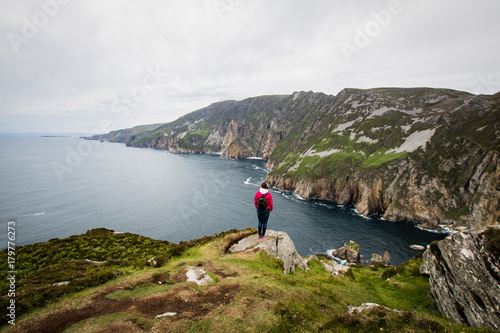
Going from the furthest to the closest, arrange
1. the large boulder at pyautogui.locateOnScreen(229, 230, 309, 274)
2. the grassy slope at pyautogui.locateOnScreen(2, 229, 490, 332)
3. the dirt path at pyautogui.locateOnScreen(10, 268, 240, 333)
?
the large boulder at pyautogui.locateOnScreen(229, 230, 309, 274) < the dirt path at pyautogui.locateOnScreen(10, 268, 240, 333) < the grassy slope at pyautogui.locateOnScreen(2, 229, 490, 332)

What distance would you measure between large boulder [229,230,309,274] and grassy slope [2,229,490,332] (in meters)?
1.11

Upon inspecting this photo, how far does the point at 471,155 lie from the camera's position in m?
77.6

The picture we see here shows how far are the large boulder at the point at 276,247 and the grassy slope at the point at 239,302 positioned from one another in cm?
111

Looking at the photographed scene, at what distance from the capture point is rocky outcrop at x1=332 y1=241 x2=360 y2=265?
5262cm

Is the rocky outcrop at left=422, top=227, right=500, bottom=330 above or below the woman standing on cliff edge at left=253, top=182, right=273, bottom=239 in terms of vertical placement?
below

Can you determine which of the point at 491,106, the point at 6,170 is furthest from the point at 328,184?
the point at 6,170

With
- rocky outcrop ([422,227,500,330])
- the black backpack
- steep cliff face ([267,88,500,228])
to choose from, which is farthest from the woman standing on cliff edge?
steep cliff face ([267,88,500,228])

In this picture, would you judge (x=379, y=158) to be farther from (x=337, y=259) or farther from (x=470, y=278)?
(x=470, y=278)

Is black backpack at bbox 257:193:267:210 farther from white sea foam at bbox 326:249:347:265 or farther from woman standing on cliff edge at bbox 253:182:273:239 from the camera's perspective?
white sea foam at bbox 326:249:347:265

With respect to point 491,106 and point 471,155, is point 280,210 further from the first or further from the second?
point 491,106

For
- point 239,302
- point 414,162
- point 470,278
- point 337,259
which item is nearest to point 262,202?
point 239,302

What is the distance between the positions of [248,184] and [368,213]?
64230 millimetres

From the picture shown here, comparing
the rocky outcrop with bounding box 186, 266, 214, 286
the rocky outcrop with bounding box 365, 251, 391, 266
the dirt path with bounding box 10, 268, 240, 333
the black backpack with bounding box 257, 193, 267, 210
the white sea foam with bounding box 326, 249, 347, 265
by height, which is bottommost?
the white sea foam with bounding box 326, 249, 347, 265

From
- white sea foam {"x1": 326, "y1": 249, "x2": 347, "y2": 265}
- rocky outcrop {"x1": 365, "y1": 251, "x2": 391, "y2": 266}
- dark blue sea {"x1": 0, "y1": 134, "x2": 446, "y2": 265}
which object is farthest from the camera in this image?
dark blue sea {"x1": 0, "y1": 134, "x2": 446, "y2": 265}
